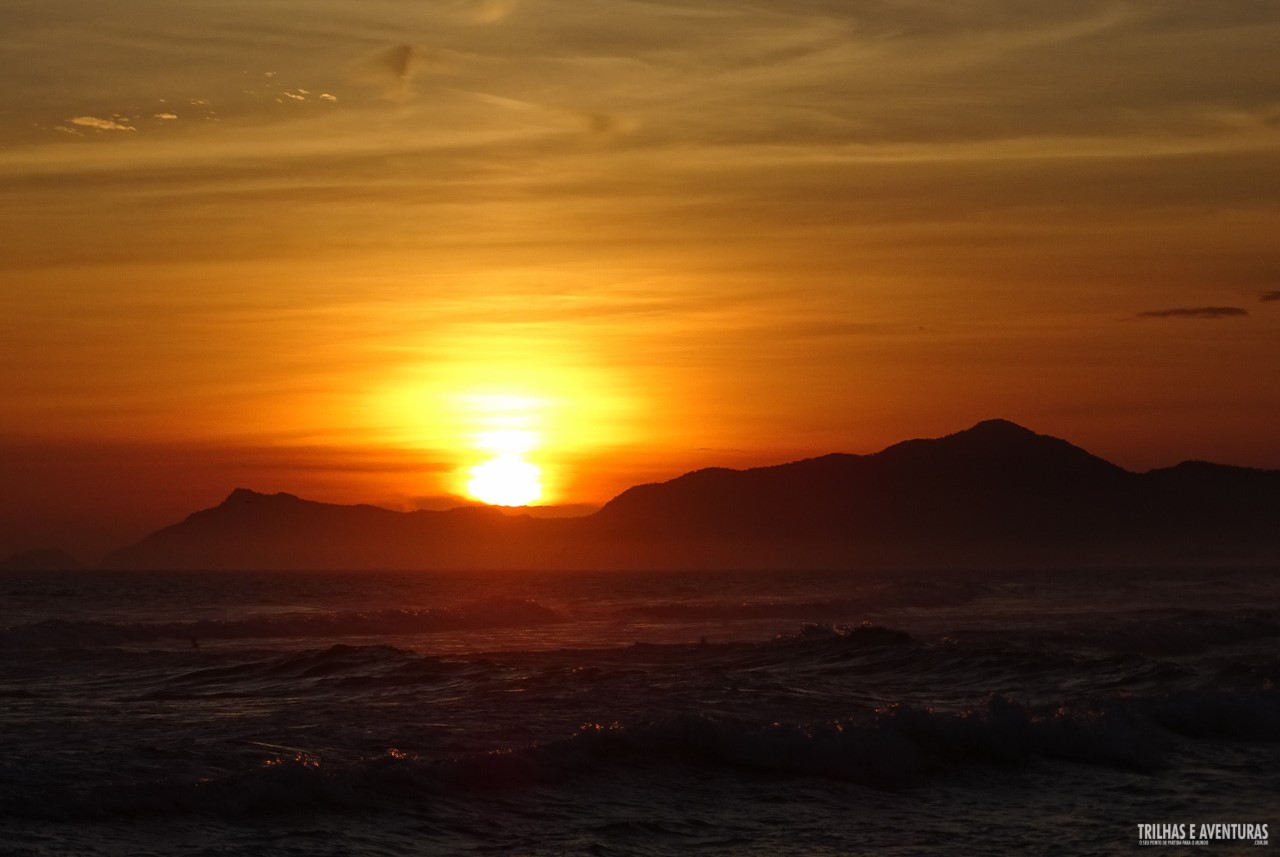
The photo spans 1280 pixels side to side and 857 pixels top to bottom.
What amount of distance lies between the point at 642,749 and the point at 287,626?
4002 cm

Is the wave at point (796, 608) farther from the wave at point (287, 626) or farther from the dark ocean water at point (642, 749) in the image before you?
the dark ocean water at point (642, 749)

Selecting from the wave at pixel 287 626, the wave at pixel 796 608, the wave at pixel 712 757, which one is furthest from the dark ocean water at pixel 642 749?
the wave at pixel 796 608

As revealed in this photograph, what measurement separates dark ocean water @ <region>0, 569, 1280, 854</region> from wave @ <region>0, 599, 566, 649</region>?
844cm

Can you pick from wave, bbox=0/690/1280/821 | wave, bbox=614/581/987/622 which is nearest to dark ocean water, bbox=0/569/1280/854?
wave, bbox=0/690/1280/821

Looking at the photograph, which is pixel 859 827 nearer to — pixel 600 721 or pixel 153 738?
pixel 600 721

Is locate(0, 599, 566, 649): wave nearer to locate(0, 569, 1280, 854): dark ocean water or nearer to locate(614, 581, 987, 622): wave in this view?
locate(614, 581, 987, 622): wave

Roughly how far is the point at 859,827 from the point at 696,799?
242 cm

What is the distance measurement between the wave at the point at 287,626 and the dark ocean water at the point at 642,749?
844cm

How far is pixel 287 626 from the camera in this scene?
187 ft

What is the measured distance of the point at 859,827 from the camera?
16500mm

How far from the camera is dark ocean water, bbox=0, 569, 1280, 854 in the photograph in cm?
1595

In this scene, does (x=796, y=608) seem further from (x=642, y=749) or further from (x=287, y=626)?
(x=642, y=749)

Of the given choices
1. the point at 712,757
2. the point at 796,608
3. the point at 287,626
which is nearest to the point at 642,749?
the point at 712,757

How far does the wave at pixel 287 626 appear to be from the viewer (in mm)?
47281
